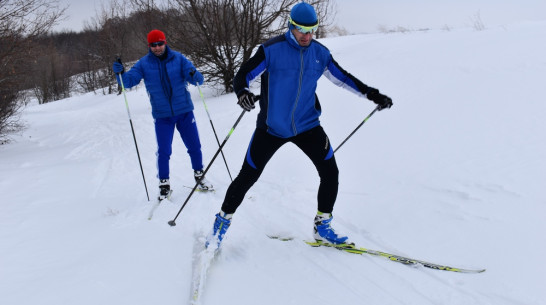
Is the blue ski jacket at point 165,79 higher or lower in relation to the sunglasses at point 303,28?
lower

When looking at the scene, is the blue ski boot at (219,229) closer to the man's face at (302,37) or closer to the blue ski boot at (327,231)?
the blue ski boot at (327,231)

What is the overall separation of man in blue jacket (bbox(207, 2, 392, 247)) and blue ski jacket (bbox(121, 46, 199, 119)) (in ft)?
5.67

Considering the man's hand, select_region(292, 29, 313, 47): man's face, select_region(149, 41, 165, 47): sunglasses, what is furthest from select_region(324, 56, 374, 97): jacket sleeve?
select_region(149, 41, 165, 47): sunglasses

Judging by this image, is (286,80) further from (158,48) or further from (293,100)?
(158,48)

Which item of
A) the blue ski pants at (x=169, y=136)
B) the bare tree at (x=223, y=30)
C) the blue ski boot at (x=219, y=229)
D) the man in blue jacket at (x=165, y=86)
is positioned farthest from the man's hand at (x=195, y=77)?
the bare tree at (x=223, y=30)

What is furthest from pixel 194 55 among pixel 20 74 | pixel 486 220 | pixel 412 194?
pixel 486 220

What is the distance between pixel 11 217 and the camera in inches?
157

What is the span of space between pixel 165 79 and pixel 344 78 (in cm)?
221

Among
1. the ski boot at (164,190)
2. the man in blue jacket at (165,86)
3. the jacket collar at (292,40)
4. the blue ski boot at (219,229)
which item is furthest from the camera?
the ski boot at (164,190)

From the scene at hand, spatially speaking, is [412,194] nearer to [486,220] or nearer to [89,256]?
[486,220]

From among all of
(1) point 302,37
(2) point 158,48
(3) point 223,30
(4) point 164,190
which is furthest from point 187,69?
(3) point 223,30

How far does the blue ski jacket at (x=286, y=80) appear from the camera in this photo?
2537 mm

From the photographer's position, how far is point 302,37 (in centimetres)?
248

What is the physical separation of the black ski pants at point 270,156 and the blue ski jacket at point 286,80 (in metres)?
0.06
